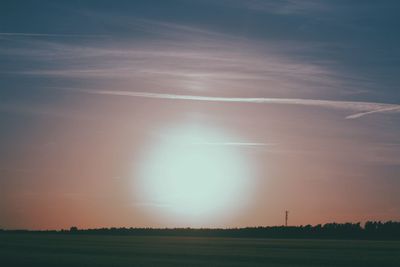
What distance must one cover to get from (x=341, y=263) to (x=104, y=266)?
18205 mm

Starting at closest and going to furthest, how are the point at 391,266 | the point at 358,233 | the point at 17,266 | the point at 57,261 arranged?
the point at 17,266
the point at 391,266
the point at 57,261
the point at 358,233

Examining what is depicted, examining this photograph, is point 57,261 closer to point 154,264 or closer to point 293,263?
point 154,264

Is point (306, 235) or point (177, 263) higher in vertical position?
point (306, 235)

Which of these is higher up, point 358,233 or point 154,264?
point 358,233

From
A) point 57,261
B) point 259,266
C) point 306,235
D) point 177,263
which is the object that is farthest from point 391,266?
point 306,235

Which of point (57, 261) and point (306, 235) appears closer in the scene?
point (57, 261)

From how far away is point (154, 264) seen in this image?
52.9 metres

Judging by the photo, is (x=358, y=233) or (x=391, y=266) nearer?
(x=391, y=266)

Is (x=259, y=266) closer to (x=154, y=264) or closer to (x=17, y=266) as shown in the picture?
(x=154, y=264)

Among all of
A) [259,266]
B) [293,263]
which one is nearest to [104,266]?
[259,266]

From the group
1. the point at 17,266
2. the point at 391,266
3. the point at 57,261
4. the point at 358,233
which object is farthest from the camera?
the point at 358,233

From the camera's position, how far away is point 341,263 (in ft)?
188

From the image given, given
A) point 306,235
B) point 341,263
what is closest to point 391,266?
point 341,263

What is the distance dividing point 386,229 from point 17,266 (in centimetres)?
16266
